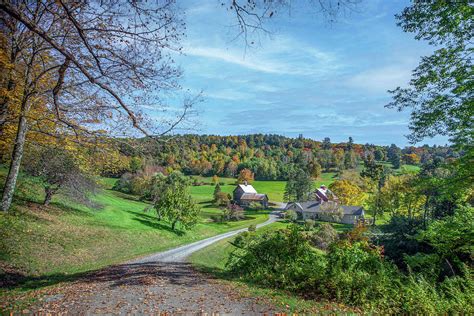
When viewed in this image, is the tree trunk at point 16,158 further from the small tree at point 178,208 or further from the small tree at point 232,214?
the small tree at point 232,214

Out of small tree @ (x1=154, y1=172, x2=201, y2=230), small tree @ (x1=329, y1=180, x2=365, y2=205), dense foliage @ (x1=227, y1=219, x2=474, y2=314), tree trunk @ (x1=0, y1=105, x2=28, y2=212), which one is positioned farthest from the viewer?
small tree @ (x1=329, y1=180, x2=365, y2=205)

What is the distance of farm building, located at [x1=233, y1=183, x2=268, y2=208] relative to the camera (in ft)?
292

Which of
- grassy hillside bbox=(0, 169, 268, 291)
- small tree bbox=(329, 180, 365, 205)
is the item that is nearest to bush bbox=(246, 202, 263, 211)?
small tree bbox=(329, 180, 365, 205)

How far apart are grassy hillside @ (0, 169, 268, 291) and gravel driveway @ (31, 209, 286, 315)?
105 inches

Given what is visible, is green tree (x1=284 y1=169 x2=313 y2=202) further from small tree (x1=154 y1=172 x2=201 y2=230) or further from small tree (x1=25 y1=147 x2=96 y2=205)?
small tree (x1=25 y1=147 x2=96 y2=205)

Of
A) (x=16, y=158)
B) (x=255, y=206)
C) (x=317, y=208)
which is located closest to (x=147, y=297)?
(x=16, y=158)

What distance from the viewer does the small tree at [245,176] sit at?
107312mm

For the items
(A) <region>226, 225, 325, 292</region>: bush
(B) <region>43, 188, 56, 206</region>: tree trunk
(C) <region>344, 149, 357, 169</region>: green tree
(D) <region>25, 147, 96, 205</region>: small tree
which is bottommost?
(A) <region>226, 225, 325, 292</region>: bush

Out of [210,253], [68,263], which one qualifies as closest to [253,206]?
[210,253]

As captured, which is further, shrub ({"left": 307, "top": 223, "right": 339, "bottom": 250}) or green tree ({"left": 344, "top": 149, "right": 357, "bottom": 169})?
green tree ({"left": 344, "top": 149, "right": 357, "bottom": 169})

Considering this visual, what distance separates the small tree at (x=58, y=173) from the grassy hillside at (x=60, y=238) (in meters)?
1.01

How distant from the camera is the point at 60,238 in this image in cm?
1855

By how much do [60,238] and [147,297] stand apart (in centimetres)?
1264

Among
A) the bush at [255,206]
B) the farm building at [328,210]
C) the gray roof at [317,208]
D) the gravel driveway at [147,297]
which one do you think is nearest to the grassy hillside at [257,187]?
the bush at [255,206]
